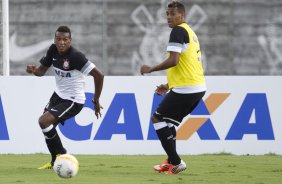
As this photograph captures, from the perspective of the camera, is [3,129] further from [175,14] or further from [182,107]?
[175,14]

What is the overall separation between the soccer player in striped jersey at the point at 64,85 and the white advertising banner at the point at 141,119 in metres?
3.70

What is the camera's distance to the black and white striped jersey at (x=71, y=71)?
12.2 m

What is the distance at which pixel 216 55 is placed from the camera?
30.3 m

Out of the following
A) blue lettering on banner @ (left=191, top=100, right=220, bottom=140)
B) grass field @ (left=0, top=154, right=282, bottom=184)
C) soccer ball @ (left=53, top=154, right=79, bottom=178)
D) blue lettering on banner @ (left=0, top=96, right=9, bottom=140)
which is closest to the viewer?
soccer ball @ (left=53, top=154, right=79, bottom=178)

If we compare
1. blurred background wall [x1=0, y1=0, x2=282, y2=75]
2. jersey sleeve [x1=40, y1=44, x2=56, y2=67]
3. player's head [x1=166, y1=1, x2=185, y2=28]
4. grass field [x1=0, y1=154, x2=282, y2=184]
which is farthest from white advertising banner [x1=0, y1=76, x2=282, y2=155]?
blurred background wall [x1=0, y1=0, x2=282, y2=75]

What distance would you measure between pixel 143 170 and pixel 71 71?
5.55ft

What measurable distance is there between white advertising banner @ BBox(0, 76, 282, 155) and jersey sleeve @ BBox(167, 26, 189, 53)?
4957mm

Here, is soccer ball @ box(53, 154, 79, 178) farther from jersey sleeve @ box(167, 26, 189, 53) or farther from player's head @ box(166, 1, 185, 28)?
player's head @ box(166, 1, 185, 28)

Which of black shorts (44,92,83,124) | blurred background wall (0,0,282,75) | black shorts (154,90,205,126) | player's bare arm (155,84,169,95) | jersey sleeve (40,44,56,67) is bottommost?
blurred background wall (0,0,282,75)

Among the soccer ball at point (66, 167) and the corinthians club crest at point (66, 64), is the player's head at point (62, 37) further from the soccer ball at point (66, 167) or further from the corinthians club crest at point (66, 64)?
the soccer ball at point (66, 167)

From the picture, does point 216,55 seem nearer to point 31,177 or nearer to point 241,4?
point 241,4

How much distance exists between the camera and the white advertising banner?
16.2 metres

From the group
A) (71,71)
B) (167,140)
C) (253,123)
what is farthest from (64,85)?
(253,123)

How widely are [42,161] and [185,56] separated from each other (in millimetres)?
3606
